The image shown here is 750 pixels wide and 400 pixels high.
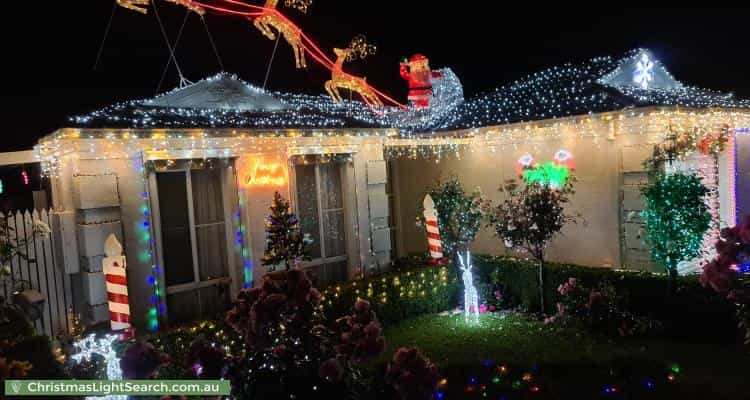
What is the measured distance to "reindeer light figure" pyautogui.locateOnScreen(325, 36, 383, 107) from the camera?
13233 millimetres

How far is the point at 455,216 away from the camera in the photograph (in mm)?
10875

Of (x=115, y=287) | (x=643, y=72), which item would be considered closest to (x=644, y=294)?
(x=643, y=72)

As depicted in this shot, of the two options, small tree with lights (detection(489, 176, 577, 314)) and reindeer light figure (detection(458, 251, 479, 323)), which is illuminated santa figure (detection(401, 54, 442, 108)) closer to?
small tree with lights (detection(489, 176, 577, 314))

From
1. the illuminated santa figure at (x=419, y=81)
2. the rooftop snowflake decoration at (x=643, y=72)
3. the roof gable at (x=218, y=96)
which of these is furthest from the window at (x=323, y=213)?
the rooftop snowflake decoration at (x=643, y=72)

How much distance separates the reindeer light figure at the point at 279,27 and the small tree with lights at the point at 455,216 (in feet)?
14.3

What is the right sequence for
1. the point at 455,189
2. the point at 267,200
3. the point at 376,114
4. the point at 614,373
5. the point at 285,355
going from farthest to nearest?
the point at 376,114
the point at 455,189
the point at 267,200
the point at 614,373
the point at 285,355

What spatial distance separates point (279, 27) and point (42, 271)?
6.70 meters

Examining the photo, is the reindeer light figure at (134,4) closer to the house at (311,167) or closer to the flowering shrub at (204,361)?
the house at (311,167)

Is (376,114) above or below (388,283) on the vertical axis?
above

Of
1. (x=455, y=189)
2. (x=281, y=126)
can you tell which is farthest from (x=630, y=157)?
(x=281, y=126)

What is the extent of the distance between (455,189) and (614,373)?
5.36 m

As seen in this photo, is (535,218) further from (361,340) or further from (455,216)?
(361,340)

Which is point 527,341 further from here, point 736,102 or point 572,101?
point 736,102

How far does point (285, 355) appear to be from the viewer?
12.7 feet
